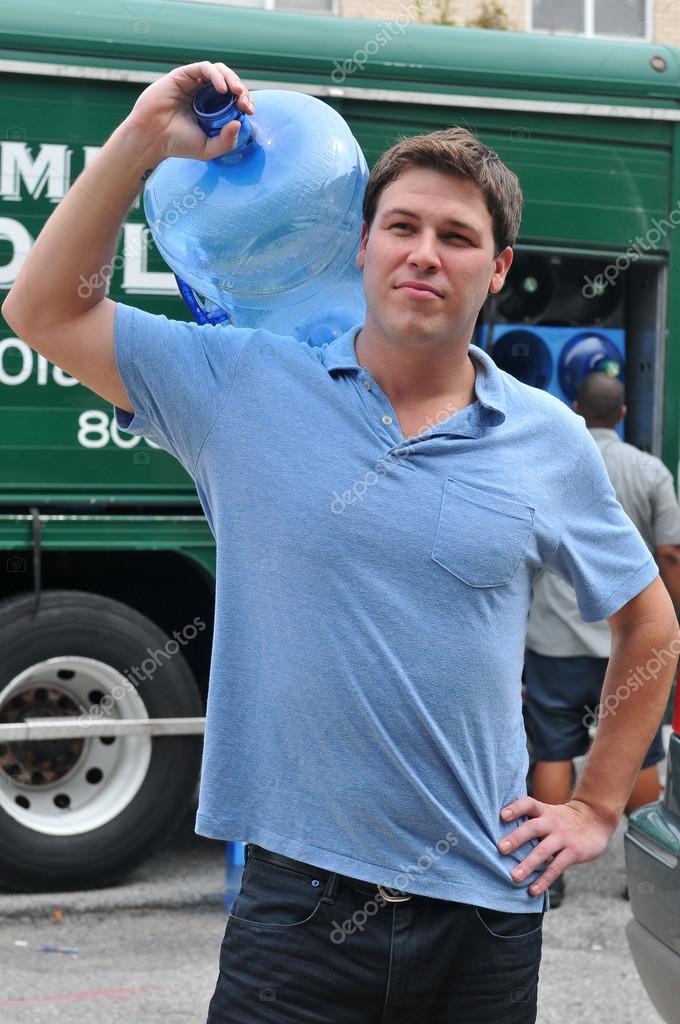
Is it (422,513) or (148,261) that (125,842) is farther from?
(422,513)

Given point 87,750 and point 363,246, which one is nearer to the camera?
point 363,246

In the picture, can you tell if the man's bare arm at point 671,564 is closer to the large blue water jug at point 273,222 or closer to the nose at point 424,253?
the large blue water jug at point 273,222

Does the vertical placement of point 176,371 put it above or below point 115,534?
above

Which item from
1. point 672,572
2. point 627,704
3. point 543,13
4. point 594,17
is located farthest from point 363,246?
point 594,17

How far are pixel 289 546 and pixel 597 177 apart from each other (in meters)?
4.37

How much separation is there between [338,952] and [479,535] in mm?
606

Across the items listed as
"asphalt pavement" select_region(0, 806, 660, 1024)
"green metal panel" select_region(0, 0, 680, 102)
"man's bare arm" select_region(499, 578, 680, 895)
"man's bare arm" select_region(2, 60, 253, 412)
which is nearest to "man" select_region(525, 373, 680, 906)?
"asphalt pavement" select_region(0, 806, 660, 1024)

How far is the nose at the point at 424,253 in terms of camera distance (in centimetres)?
209

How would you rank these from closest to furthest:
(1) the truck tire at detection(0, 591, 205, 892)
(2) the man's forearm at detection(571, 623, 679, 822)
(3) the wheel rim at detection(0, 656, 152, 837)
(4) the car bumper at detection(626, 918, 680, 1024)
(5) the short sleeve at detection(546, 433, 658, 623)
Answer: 1. (5) the short sleeve at detection(546, 433, 658, 623)
2. (2) the man's forearm at detection(571, 623, 679, 822)
3. (4) the car bumper at detection(626, 918, 680, 1024)
4. (1) the truck tire at detection(0, 591, 205, 892)
5. (3) the wheel rim at detection(0, 656, 152, 837)

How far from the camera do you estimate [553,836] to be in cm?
220

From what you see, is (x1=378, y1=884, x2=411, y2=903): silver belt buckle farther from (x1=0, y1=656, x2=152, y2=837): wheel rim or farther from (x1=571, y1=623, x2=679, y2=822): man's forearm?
(x1=0, y1=656, x2=152, y2=837): wheel rim

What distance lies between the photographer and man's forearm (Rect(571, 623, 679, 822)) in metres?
2.33

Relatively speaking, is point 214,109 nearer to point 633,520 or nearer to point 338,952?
point 338,952

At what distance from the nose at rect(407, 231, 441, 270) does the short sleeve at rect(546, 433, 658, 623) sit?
390 mm
